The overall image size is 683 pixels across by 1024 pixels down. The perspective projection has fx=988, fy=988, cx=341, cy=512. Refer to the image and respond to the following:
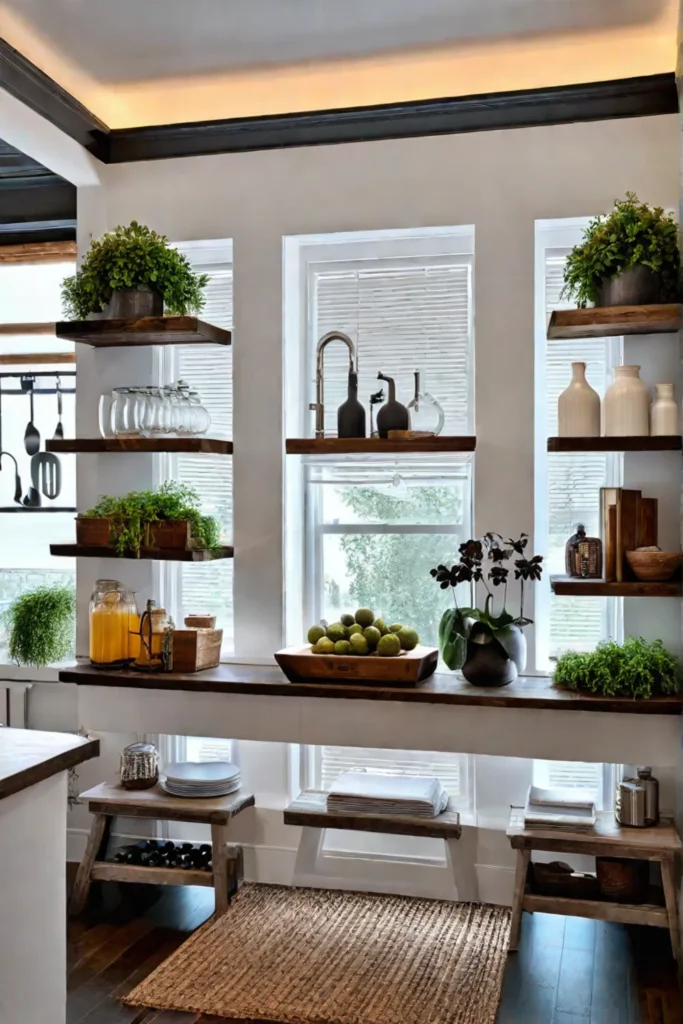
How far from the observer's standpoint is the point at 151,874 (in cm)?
336

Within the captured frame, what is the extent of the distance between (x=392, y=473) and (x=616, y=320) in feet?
3.39

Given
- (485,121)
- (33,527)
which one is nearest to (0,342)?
(33,527)

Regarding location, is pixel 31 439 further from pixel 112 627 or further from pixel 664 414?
pixel 664 414

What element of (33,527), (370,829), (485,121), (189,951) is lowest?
(189,951)

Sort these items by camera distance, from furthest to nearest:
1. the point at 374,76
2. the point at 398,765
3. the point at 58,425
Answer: the point at 58,425
the point at 398,765
the point at 374,76

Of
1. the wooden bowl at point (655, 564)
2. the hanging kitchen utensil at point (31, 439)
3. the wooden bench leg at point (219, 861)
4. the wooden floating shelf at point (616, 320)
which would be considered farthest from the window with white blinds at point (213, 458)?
the wooden bowl at point (655, 564)

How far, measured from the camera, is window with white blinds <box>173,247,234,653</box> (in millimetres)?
3846

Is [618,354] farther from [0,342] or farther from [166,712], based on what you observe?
[0,342]

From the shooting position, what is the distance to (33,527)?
4117mm

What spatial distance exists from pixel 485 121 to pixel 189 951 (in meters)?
A: 2.95

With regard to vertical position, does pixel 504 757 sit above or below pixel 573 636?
below

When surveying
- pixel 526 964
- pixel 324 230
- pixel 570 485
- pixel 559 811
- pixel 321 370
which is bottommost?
pixel 526 964

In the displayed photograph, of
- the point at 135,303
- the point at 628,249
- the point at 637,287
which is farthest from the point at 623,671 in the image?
the point at 135,303

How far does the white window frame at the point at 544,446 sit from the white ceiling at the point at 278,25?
0.65 meters
